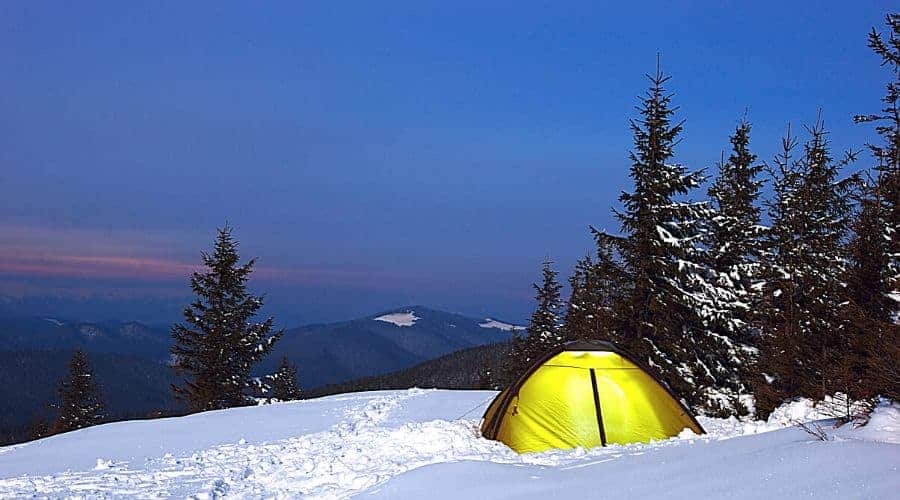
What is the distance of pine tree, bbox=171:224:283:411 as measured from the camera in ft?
91.4

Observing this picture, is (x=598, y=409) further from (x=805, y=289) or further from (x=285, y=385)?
(x=285, y=385)

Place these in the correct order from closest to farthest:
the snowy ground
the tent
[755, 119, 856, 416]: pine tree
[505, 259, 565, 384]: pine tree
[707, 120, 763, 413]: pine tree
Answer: the snowy ground → the tent → [755, 119, 856, 416]: pine tree → [707, 120, 763, 413]: pine tree → [505, 259, 565, 384]: pine tree

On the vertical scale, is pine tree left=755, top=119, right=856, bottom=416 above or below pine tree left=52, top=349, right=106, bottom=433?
above

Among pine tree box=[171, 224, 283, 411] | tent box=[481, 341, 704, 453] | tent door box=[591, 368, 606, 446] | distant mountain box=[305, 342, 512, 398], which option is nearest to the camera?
tent door box=[591, 368, 606, 446]

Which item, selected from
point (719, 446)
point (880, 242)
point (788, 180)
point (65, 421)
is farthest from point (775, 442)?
point (65, 421)

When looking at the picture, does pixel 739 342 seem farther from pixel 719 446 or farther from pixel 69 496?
pixel 69 496

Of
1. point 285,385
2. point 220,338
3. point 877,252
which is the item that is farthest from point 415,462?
point 285,385

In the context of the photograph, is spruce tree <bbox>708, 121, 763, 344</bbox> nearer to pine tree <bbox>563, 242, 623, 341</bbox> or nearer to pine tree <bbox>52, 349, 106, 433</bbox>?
pine tree <bbox>563, 242, 623, 341</bbox>

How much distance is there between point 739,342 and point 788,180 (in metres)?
6.57

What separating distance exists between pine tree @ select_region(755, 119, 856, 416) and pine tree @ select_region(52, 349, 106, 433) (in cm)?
4055

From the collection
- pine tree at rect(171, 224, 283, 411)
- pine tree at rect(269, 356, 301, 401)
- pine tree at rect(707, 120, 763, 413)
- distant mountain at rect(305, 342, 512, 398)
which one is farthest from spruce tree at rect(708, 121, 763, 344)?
distant mountain at rect(305, 342, 512, 398)

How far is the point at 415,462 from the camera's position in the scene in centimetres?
893

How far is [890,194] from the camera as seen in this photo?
13930 millimetres

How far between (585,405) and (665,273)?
9.04 meters
